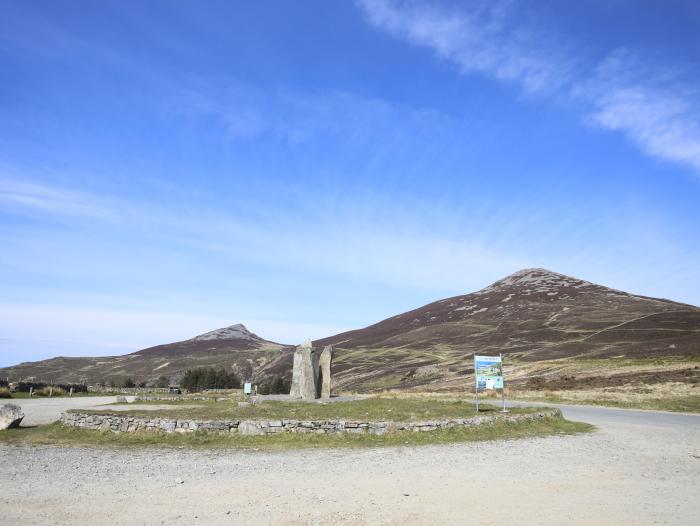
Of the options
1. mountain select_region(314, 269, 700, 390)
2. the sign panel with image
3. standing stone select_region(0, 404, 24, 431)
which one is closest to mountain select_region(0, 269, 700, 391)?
mountain select_region(314, 269, 700, 390)

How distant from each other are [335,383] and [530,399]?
155ft

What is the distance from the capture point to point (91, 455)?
42.4 ft

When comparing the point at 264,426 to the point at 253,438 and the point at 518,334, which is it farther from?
the point at 518,334

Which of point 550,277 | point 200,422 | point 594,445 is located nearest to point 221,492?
point 200,422

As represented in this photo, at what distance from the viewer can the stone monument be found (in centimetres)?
3080

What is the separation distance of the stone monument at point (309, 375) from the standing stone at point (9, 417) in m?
15.3

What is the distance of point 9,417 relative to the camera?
17.6m

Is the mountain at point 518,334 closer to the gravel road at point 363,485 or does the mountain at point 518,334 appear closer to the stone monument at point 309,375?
the stone monument at point 309,375

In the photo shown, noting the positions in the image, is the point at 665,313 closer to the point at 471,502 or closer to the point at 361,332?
the point at 361,332

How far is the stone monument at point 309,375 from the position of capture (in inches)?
1212

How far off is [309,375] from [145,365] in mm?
109504

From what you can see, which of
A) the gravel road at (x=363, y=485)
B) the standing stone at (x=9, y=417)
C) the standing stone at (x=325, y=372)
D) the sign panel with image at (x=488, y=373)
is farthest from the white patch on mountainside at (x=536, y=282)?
the standing stone at (x=9, y=417)

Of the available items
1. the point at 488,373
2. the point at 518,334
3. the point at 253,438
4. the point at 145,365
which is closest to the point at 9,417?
the point at 253,438

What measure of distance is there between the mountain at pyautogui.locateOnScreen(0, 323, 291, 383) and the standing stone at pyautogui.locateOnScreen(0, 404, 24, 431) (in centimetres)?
7825
